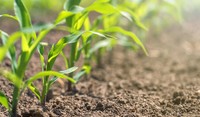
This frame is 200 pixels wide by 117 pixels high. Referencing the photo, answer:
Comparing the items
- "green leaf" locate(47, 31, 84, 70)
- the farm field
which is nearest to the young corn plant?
the farm field

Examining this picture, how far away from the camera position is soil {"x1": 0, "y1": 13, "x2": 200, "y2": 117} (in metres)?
2.04

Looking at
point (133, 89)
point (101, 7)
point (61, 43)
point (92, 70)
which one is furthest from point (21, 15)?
point (92, 70)

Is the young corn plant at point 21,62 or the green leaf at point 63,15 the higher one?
the green leaf at point 63,15

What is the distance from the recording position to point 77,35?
1.89 meters

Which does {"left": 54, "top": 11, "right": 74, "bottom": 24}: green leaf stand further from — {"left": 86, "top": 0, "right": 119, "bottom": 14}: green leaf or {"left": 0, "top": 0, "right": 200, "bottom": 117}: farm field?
{"left": 86, "top": 0, "right": 119, "bottom": 14}: green leaf

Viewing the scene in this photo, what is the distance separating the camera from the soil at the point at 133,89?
2.04 metres

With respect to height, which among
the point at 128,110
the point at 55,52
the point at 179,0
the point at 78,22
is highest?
the point at 179,0

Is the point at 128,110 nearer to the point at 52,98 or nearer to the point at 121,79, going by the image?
the point at 52,98

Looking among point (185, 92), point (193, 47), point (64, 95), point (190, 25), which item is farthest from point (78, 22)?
point (190, 25)

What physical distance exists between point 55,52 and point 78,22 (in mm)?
324

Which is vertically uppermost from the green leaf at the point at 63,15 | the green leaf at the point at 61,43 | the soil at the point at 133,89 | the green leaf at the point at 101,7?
the green leaf at the point at 101,7

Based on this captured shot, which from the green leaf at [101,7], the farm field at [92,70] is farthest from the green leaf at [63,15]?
the green leaf at [101,7]

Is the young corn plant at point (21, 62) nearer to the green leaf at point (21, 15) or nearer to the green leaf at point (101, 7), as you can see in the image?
the green leaf at point (21, 15)

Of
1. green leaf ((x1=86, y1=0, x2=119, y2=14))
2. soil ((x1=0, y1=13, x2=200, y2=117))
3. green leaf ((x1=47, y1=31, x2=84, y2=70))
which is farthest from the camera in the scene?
soil ((x1=0, y1=13, x2=200, y2=117))
